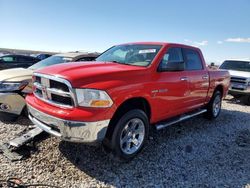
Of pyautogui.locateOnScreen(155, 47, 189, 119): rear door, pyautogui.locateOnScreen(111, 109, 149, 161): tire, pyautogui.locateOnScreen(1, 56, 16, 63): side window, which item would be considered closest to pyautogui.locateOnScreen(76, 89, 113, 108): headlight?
pyautogui.locateOnScreen(111, 109, 149, 161): tire

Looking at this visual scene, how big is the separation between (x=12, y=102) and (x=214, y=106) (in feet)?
16.9

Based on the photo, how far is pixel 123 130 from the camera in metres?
3.68

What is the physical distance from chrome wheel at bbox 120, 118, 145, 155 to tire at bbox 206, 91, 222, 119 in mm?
3304

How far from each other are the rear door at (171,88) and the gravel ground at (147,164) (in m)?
0.68

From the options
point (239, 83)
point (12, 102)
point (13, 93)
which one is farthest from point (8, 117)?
point (239, 83)

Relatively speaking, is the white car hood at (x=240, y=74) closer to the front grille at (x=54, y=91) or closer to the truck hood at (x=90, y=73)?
the truck hood at (x=90, y=73)

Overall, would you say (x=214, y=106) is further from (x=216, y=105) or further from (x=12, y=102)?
(x=12, y=102)

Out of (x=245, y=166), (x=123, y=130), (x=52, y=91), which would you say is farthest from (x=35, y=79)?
(x=245, y=166)

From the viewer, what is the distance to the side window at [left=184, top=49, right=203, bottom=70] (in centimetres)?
532

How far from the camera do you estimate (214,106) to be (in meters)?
6.77

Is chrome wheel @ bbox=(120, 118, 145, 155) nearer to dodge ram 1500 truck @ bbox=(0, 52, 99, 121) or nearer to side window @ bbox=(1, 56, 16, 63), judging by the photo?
dodge ram 1500 truck @ bbox=(0, 52, 99, 121)

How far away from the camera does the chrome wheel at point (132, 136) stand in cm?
377

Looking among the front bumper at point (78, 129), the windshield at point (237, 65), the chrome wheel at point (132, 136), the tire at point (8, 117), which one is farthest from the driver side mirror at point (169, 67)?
the windshield at point (237, 65)

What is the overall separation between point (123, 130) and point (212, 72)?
3.58 m
